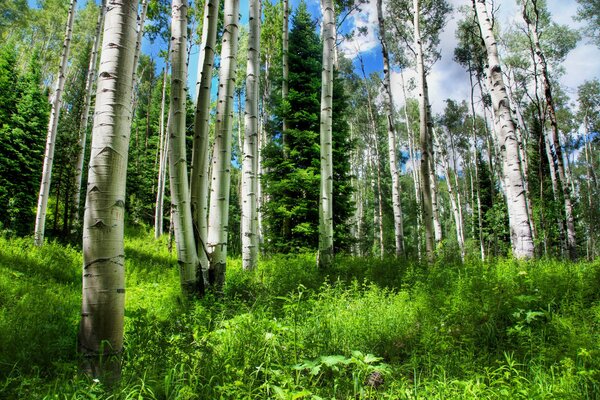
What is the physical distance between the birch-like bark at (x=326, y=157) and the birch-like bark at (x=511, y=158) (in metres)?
3.19

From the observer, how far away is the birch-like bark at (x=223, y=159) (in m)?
5.12

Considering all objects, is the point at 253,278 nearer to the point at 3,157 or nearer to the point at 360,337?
the point at 360,337

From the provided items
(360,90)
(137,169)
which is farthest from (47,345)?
(360,90)

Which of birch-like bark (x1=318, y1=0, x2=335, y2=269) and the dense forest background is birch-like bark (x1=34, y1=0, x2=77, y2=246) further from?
birch-like bark (x1=318, y1=0, x2=335, y2=269)

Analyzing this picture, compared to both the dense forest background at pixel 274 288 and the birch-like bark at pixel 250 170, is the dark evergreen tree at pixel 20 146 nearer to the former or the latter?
the dense forest background at pixel 274 288

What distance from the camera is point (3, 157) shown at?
45.3 feet

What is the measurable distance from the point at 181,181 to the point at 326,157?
3.68 m

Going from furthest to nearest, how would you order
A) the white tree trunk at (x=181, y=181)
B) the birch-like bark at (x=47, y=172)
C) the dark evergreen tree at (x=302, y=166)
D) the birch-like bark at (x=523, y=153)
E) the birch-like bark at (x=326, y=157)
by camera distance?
1. the birch-like bark at (x=523, y=153)
2. the dark evergreen tree at (x=302, y=166)
3. the birch-like bark at (x=47, y=172)
4. the birch-like bark at (x=326, y=157)
5. the white tree trunk at (x=181, y=181)

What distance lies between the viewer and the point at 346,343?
3.12 m

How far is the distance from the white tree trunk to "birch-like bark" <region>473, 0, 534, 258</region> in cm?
513

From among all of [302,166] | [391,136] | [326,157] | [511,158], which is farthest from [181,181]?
[391,136]

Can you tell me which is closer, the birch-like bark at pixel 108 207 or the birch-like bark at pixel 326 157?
the birch-like bark at pixel 108 207

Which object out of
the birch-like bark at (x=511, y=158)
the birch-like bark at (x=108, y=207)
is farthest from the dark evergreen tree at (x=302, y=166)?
the birch-like bark at (x=108, y=207)

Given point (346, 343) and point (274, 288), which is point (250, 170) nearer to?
point (274, 288)
